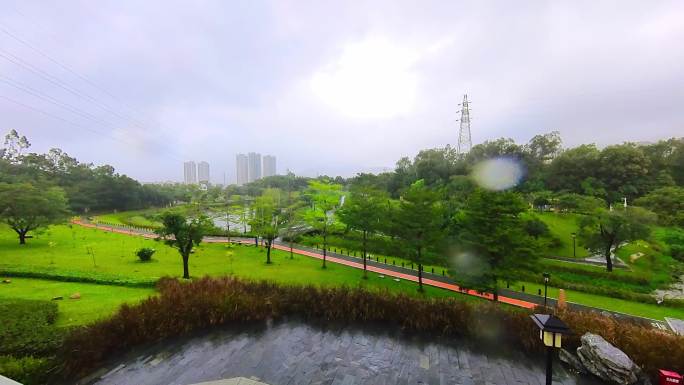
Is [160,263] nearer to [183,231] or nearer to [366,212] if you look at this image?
[183,231]

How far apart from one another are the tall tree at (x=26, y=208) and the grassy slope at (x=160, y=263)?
148 cm

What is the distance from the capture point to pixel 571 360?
25.2 ft

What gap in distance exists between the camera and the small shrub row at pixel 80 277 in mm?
11484

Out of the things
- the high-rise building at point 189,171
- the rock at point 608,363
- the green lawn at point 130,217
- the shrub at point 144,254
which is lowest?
the rock at point 608,363

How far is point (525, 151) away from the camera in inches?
1657

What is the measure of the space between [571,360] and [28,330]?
13370 mm

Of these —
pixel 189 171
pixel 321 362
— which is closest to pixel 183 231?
pixel 321 362

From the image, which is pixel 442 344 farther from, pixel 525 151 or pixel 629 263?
pixel 525 151

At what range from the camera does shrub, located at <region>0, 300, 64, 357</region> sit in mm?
6309

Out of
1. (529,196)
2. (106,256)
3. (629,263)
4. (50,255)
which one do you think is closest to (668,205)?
(629,263)

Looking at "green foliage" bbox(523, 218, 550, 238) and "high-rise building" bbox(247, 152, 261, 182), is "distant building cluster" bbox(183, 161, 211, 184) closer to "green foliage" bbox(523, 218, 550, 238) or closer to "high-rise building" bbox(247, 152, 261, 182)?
"high-rise building" bbox(247, 152, 261, 182)

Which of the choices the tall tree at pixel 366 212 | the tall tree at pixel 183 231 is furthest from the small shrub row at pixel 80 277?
the tall tree at pixel 366 212

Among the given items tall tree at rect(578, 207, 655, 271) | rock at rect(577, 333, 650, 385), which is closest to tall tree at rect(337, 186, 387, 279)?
rock at rect(577, 333, 650, 385)

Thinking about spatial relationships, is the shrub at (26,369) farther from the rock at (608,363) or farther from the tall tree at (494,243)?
the tall tree at (494,243)
